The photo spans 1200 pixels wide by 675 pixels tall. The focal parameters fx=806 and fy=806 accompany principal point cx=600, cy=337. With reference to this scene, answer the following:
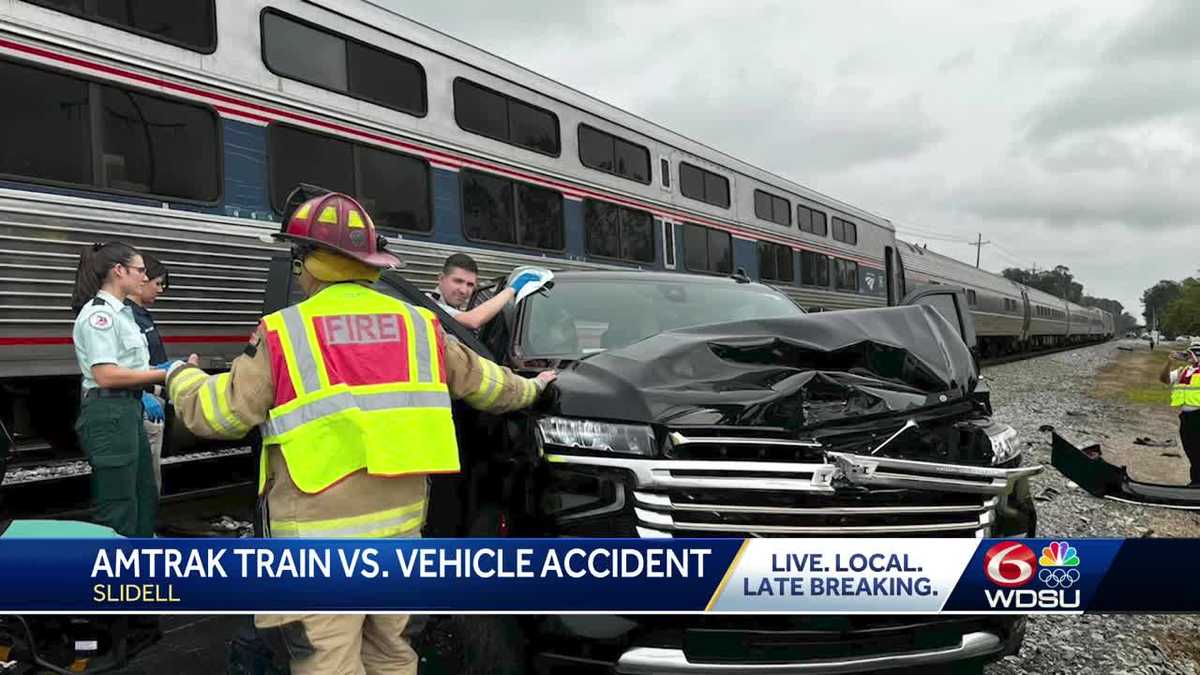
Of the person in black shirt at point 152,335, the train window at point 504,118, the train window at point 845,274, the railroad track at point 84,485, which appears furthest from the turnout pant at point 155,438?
the train window at point 845,274

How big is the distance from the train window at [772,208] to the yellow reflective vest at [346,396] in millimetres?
12435

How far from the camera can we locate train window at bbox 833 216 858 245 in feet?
59.2

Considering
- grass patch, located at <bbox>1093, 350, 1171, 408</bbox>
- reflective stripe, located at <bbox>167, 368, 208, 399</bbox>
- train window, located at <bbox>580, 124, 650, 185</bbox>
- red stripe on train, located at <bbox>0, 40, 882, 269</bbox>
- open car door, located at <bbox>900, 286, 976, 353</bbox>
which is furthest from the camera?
grass patch, located at <bbox>1093, 350, 1171, 408</bbox>

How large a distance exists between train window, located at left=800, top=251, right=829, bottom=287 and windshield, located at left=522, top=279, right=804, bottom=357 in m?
12.1

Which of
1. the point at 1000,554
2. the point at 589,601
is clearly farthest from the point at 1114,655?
the point at 589,601

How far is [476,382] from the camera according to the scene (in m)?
2.53

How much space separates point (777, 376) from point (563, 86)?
7.29 meters

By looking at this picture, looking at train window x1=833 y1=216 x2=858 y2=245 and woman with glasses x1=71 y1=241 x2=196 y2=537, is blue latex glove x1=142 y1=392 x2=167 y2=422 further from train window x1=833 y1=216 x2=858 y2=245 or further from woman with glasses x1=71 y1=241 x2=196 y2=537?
train window x1=833 y1=216 x2=858 y2=245

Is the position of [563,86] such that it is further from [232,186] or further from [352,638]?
[352,638]

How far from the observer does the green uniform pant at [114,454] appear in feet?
12.0

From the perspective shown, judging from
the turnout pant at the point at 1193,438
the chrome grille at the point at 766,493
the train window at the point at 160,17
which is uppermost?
the train window at the point at 160,17

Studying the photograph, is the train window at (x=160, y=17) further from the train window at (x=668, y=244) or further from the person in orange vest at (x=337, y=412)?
the train window at (x=668, y=244)

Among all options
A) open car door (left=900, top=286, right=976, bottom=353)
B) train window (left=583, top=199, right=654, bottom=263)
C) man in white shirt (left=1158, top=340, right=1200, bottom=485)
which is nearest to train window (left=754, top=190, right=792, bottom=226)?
train window (left=583, top=199, right=654, bottom=263)

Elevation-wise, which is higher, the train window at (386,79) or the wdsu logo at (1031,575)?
the train window at (386,79)
